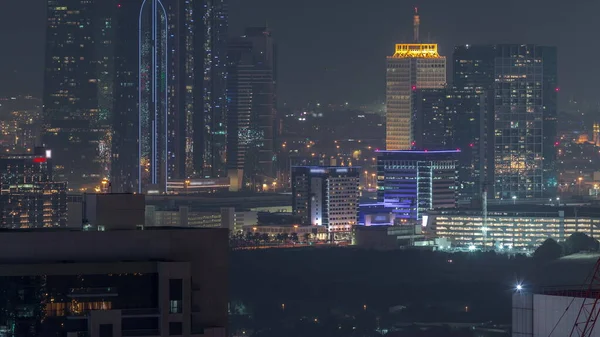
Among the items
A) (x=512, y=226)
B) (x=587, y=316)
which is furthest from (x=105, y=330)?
(x=512, y=226)

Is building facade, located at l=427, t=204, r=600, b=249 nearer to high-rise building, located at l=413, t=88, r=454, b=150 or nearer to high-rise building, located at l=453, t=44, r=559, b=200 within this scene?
high-rise building, located at l=453, t=44, r=559, b=200

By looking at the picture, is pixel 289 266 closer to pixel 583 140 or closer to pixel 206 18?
pixel 206 18

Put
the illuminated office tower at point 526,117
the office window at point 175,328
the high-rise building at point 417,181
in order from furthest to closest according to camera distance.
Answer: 1. the illuminated office tower at point 526,117
2. the high-rise building at point 417,181
3. the office window at point 175,328

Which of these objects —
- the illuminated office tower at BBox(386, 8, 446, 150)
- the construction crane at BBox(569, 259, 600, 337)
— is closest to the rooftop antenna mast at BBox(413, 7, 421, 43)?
the illuminated office tower at BBox(386, 8, 446, 150)

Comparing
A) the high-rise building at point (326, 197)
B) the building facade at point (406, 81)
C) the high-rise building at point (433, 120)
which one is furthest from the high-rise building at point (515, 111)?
the high-rise building at point (326, 197)

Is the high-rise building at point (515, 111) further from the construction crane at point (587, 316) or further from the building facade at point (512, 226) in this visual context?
the construction crane at point (587, 316)

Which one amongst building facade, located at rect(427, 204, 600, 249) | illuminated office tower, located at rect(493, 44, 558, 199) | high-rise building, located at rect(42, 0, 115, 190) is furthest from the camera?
illuminated office tower, located at rect(493, 44, 558, 199)
